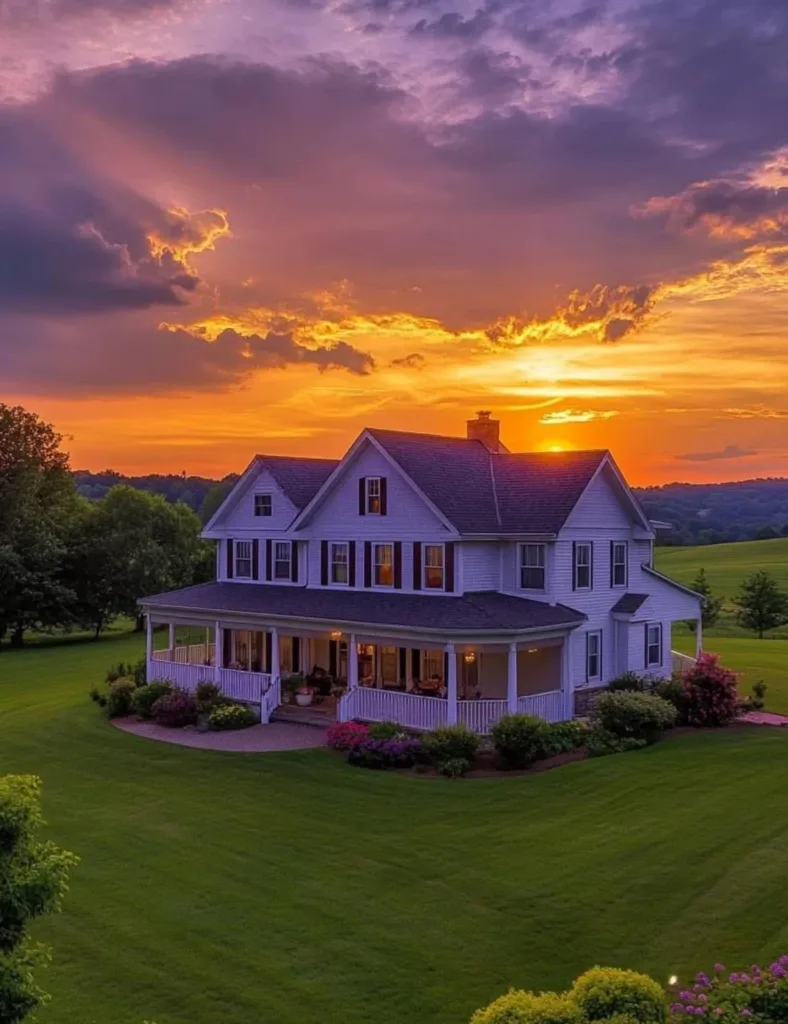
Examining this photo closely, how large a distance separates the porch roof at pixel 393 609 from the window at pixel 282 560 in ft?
2.12

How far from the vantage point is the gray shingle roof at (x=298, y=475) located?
34.2 metres

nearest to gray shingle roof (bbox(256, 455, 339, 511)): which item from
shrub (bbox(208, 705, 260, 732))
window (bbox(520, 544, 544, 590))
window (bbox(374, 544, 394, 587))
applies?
window (bbox(374, 544, 394, 587))

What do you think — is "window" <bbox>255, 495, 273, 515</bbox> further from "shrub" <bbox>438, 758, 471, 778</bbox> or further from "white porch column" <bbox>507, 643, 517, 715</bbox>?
"shrub" <bbox>438, 758, 471, 778</bbox>

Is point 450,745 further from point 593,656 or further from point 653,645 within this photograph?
point 653,645

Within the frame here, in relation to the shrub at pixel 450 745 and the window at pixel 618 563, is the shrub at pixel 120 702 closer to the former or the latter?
the shrub at pixel 450 745

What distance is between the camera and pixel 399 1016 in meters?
11.5

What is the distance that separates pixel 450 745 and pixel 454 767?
727mm

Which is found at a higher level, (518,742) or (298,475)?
(298,475)

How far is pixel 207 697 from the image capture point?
2995cm

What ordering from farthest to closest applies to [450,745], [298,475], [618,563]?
1. [298,475]
2. [618,563]
3. [450,745]

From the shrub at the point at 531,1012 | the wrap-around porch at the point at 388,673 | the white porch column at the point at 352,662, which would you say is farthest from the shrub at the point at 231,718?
the shrub at the point at 531,1012

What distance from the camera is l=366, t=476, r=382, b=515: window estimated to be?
30.7 metres

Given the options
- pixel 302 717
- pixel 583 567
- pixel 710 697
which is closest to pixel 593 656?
pixel 583 567

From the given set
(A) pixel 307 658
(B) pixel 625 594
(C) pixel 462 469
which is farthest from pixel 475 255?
(A) pixel 307 658
